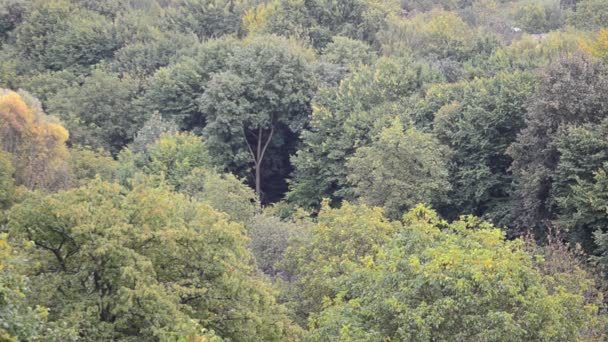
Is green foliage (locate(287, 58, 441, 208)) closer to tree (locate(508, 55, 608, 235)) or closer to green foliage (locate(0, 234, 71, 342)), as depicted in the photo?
tree (locate(508, 55, 608, 235))

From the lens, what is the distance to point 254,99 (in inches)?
2037

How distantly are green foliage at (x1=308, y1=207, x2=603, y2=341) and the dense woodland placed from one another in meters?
0.07

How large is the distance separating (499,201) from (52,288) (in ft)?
89.7

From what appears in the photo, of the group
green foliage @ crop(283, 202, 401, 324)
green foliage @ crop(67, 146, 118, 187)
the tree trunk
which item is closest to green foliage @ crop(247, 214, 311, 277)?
green foliage @ crop(283, 202, 401, 324)

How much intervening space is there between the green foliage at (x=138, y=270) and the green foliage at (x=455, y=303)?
2.53 m

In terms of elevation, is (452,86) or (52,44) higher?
(452,86)

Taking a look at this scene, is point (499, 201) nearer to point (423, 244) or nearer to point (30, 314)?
point (423, 244)

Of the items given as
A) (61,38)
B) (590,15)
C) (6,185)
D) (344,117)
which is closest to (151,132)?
(344,117)

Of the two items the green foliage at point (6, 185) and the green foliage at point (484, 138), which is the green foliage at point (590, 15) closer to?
the green foliage at point (484, 138)

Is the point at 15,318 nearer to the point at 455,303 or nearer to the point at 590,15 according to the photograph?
the point at 455,303

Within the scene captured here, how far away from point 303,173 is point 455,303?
31143 mm

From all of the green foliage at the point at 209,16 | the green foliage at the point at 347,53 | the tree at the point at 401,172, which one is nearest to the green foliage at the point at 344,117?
the tree at the point at 401,172

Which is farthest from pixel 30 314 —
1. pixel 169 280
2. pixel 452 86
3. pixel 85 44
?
pixel 85 44

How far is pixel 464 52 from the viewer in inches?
2261
